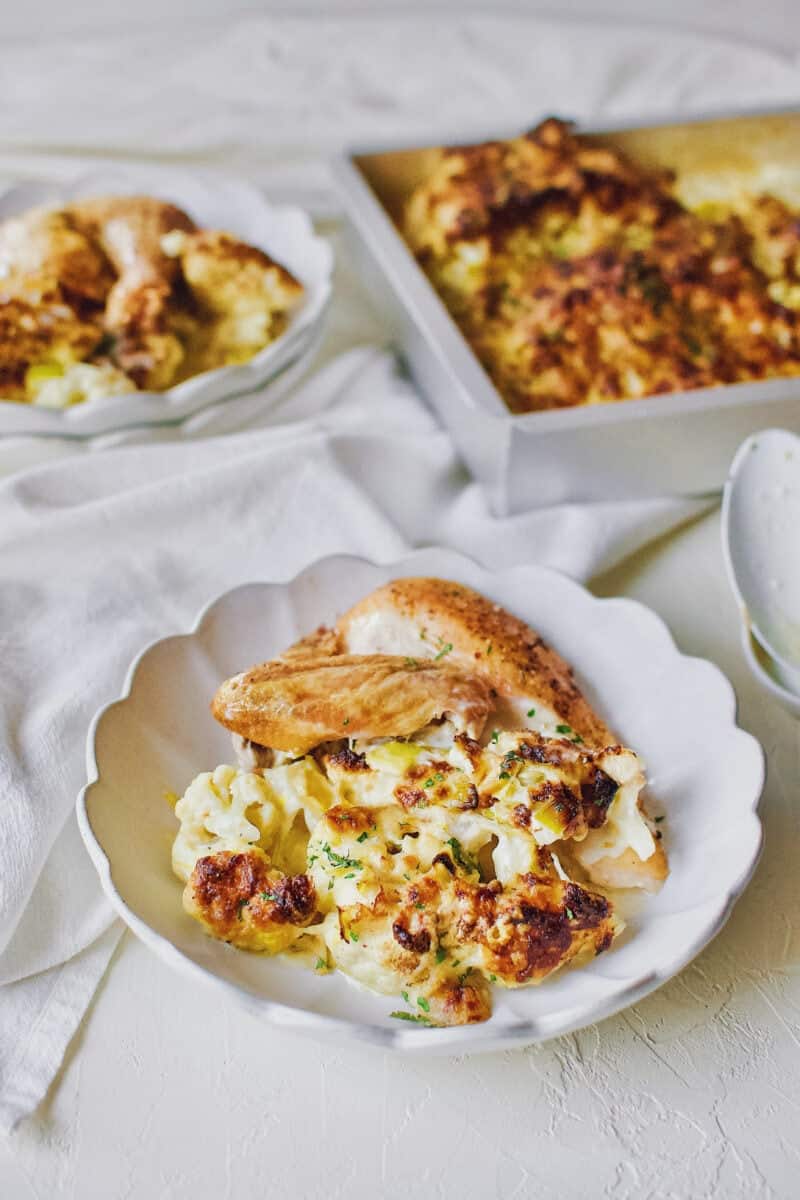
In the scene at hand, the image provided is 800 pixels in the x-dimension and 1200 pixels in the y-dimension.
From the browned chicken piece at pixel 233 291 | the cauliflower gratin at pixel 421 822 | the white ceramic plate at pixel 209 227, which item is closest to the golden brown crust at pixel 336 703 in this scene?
the cauliflower gratin at pixel 421 822

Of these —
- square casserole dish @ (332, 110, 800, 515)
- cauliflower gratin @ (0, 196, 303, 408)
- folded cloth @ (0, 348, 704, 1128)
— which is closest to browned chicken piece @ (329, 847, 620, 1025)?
folded cloth @ (0, 348, 704, 1128)

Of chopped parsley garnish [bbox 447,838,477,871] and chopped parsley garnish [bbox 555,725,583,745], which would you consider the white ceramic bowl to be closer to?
chopped parsley garnish [bbox 555,725,583,745]

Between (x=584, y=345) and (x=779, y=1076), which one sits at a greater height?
(x=584, y=345)

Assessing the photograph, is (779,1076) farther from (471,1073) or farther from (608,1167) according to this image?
(471,1073)

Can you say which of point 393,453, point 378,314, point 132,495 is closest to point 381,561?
point 393,453

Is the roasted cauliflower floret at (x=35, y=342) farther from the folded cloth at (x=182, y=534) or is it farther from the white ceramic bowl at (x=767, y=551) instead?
the white ceramic bowl at (x=767, y=551)

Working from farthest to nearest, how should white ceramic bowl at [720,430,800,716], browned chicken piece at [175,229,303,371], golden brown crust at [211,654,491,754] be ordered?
1. browned chicken piece at [175,229,303,371]
2. white ceramic bowl at [720,430,800,716]
3. golden brown crust at [211,654,491,754]

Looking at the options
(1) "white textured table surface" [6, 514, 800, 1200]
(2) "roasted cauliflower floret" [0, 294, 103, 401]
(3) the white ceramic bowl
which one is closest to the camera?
(1) "white textured table surface" [6, 514, 800, 1200]
